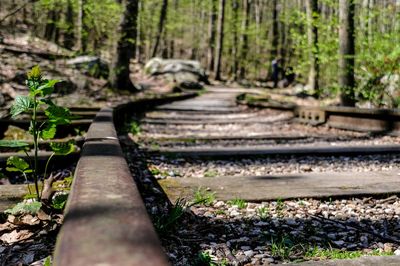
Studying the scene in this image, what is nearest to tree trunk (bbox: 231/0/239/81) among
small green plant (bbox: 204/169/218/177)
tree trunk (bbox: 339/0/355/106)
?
tree trunk (bbox: 339/0/355/106)

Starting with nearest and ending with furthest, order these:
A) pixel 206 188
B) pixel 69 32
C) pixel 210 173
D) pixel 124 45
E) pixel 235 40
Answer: pixel 206 188
pixel 210 173
pixel 69 32
pixel 124 45
pixel 235 40

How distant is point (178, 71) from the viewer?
78.6 ft

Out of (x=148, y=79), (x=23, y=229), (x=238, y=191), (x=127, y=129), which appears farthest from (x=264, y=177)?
(x=148, y=79)

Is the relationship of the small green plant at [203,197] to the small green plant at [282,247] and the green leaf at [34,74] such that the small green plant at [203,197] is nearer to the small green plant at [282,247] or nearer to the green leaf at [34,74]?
the small green plant at [282,247]

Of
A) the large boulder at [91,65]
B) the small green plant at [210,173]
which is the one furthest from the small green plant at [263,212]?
the large boulder at [91,65]

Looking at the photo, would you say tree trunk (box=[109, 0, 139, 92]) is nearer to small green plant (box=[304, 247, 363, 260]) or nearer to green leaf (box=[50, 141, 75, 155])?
green leaf (box=[50, 141, 75, 155])

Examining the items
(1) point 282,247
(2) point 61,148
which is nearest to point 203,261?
(1) point 282,247

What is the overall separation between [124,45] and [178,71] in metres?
12.3

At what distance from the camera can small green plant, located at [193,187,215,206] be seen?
252cm

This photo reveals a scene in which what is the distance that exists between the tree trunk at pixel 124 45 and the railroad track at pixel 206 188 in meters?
6.06

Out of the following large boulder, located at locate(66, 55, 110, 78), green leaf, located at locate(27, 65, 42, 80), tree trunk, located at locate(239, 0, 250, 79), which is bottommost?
green leaf, located at locate(27, 65, 42, 80)

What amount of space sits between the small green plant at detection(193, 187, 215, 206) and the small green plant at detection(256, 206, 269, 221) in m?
0.32

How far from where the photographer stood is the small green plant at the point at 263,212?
2.32 meters

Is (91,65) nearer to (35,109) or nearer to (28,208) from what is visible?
(35,109)
